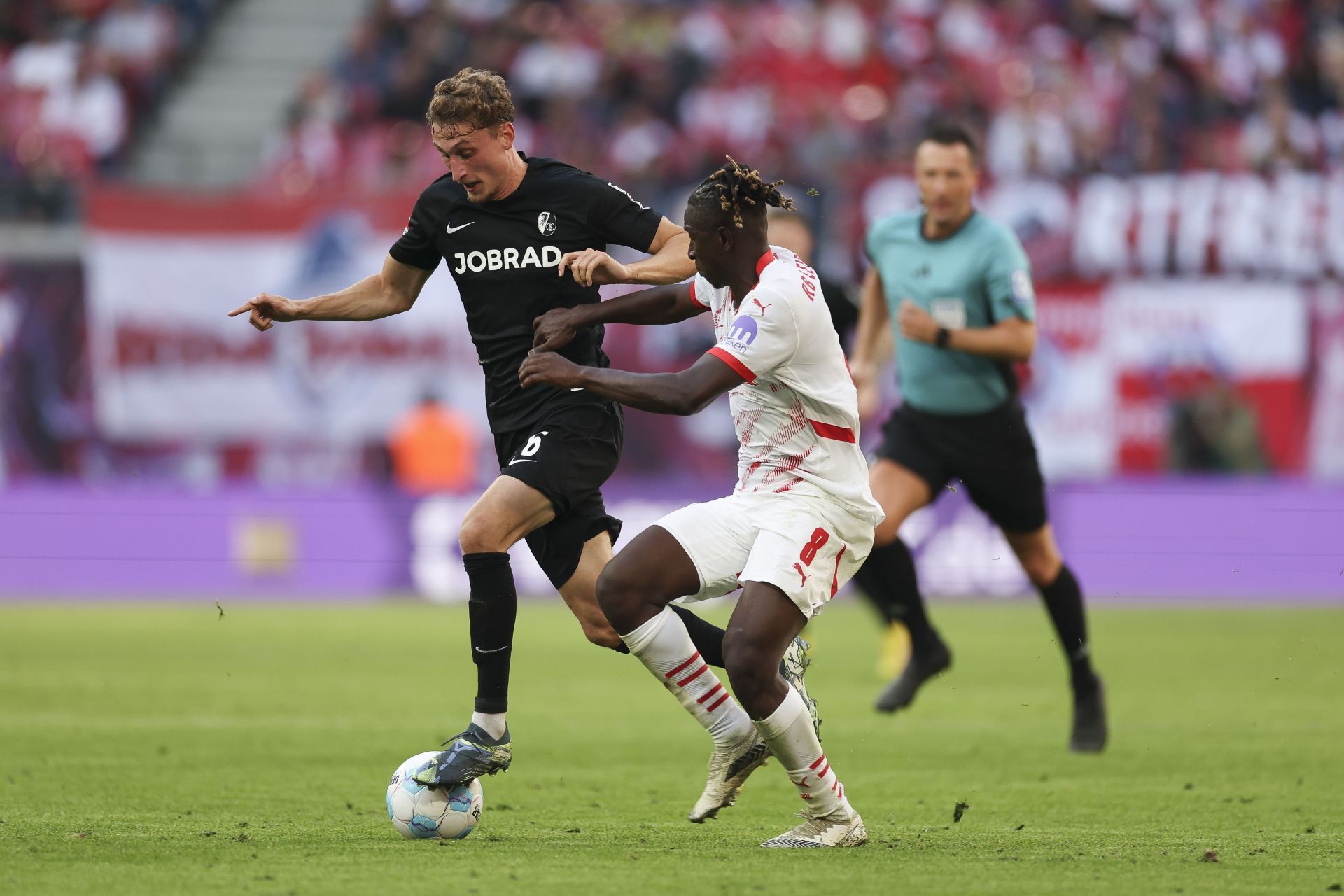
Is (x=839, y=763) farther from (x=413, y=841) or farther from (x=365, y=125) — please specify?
(x=365, y=125)

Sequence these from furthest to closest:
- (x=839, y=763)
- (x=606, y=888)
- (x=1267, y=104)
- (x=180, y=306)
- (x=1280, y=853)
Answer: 1. (x=1267, y=104)
2. (x=180, y=306)
3. (x=839, y=763)
4. (x=1280, y=853)
5. (x=606, y=888)

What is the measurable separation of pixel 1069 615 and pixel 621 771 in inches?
90.5

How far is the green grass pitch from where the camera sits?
17.1 feet

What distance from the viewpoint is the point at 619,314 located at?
6.21 m

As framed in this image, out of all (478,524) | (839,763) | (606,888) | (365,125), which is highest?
(365,125)

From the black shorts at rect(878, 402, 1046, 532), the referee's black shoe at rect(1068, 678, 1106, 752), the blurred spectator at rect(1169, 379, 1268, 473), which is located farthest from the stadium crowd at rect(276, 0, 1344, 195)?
the referee's black shoe at rect(1068, 678, 1106, 752)

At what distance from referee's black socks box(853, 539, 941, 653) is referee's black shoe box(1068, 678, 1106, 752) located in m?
0.76

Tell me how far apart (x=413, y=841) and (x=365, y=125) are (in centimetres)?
1587

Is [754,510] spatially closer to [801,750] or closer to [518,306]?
[801,750]

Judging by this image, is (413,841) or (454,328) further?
(454,328)

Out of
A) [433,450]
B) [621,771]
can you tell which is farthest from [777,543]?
[433,450]

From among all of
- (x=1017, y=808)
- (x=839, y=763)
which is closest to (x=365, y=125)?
(x=839, y=763)

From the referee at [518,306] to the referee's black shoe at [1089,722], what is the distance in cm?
253

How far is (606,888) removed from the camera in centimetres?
489
